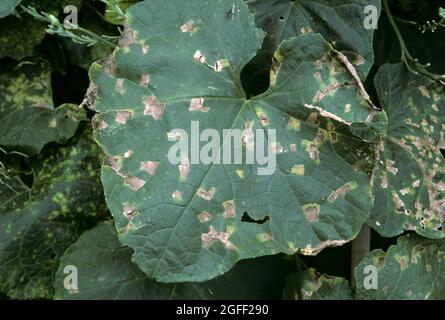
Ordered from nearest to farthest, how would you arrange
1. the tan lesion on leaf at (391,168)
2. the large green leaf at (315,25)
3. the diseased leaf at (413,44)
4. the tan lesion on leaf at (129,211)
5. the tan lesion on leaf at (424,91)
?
the tan lesion on leaf at (129,211)
the large green leaf at (315,25)
the tan lesion on leaf at (391,168)
the tan lesion on leaf at (424,91)
the diseased leaf at (413,44)

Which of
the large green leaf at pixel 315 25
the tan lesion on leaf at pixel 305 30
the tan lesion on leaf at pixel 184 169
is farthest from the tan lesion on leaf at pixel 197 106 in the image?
the tan lesion on leaf at pixel 305 30

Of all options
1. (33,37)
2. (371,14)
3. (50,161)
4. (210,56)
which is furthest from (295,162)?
(33,37)

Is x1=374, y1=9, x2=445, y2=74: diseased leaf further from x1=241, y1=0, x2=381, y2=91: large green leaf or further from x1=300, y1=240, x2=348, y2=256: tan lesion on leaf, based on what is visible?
x1=300, y1=240, x2=348, y2=256: tan lesion on leaf

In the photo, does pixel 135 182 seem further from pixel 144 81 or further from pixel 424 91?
pixel 424 91

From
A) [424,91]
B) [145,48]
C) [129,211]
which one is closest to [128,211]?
[129,211]

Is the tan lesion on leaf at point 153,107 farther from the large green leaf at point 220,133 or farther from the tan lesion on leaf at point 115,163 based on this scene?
the tan lesion on leaf at point 115,163

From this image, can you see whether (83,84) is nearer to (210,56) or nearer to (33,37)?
(33,37)
